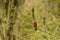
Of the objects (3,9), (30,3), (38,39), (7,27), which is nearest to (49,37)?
(38,39)

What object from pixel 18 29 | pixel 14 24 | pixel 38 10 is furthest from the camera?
pixel 38 10

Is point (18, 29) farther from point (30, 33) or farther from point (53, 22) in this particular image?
point (53, 22)

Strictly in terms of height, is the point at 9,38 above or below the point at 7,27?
below

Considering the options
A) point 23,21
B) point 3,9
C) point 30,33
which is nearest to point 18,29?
point 23,21

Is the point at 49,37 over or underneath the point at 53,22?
underneath

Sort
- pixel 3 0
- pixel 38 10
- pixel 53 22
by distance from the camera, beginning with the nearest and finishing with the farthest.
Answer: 1. pixel 3 0
2. pixel 38 10
3. pixel 53 22

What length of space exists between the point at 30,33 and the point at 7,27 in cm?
45

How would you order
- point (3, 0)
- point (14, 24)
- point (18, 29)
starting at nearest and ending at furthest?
point (3, 0) < point (14, 24) < point (18, 29)

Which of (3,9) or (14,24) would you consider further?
(14,24)

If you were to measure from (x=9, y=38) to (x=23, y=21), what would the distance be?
23 cm

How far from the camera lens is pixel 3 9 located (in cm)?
127

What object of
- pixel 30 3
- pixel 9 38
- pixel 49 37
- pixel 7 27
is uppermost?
pixel 30 3

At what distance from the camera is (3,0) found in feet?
3.95

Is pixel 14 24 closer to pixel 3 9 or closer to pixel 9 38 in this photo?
pixel 9 38
